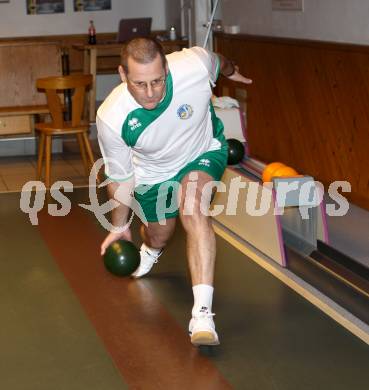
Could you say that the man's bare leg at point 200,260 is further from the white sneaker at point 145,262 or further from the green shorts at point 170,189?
the white sneaker at point 145,262

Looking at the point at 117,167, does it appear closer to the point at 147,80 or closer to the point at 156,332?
the point at 147,80

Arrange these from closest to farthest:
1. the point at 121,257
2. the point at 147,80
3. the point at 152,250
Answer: the point at 147,80
the point at 121,257
the point at 152,250

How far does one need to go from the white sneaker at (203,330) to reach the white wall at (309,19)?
8.53 feet

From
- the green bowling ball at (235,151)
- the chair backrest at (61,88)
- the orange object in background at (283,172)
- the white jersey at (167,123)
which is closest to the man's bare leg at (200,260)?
the white jersey at (167,123)

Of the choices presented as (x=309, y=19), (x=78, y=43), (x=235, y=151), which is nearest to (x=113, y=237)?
(x=235, y=151)

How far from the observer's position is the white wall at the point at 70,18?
952cm

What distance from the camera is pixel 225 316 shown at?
3703 millimetres

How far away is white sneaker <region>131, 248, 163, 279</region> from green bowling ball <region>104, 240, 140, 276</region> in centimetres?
30

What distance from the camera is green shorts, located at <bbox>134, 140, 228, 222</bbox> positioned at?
366 cm

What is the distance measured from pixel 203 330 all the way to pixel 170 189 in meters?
0.74

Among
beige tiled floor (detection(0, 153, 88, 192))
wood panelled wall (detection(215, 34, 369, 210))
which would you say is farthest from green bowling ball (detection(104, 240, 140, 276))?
beige tiled floor (detection(0, 153, 88, 192))

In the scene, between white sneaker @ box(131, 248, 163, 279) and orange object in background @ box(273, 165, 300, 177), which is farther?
orange object in background @ box(273, 165, 300, 177)

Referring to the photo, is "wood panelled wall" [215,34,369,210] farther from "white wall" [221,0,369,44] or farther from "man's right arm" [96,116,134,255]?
"man's right arm" [96,116,134,255]

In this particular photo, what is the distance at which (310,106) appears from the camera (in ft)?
20.1
